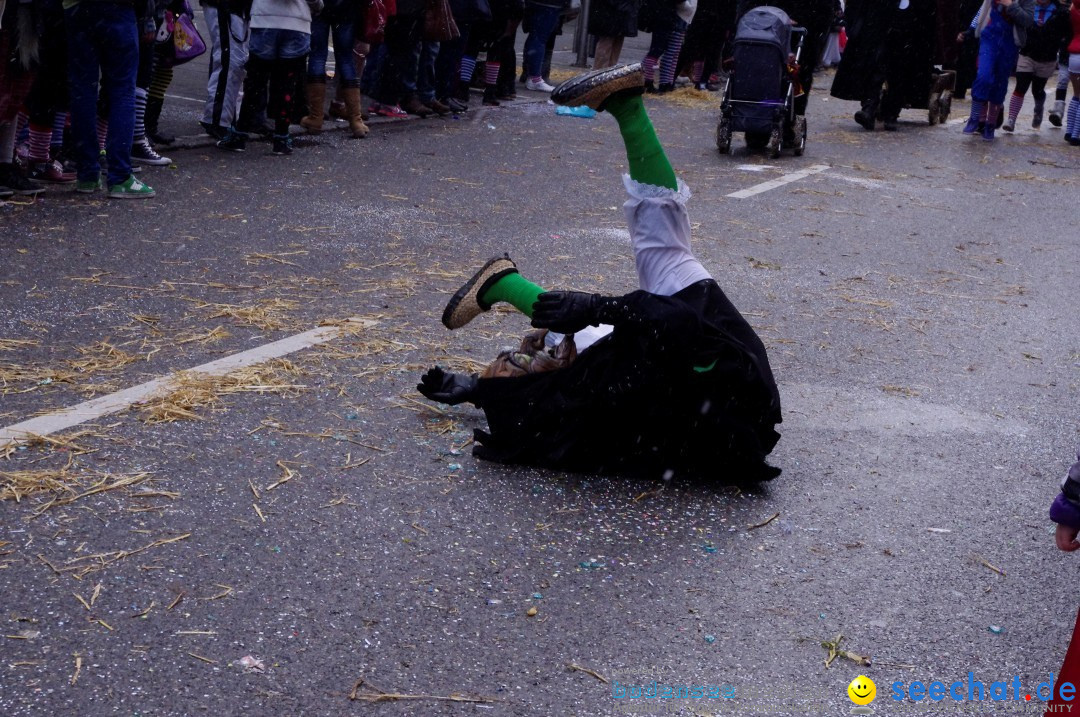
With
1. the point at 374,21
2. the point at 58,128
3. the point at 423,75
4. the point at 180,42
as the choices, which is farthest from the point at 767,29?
the point at 58,128

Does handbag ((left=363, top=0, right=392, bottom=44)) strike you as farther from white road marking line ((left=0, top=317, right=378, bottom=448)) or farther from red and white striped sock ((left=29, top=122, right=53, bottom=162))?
white road marking line ((left=0, top=317, right=378, bottom=448))

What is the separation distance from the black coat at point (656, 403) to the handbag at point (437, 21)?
25.6ft

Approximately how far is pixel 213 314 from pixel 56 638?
2.79m

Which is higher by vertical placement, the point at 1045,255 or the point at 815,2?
the point at 815,2

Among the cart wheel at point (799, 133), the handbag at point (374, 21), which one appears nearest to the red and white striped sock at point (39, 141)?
the handbag at point (374, 21)

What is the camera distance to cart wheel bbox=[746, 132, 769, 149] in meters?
12.0

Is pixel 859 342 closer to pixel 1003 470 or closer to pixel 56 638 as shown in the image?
pixel 1003 470

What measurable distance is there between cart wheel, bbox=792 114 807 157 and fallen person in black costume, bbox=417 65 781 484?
7.86 m

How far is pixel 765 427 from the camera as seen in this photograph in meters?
4.26

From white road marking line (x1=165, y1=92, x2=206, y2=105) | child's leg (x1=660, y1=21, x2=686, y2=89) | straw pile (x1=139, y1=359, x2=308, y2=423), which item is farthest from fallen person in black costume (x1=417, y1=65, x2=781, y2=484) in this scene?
child's leg (x1=660, y1=21, x2=686, y2=89)

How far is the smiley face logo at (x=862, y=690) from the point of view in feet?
10.1

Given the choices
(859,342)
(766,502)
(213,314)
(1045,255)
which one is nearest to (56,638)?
(766,502)

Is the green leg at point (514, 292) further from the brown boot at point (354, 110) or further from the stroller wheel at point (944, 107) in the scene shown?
the stroller wheel at point (944, 107)

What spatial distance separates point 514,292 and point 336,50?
661cm
